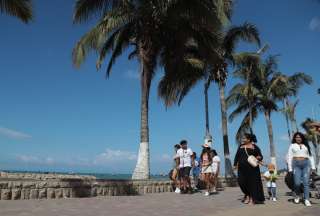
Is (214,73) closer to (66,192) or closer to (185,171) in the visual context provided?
(185,171)

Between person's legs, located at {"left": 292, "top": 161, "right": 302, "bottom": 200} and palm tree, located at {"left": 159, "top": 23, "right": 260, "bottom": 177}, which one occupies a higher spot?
palm tree, located at {"left": 159, "top": 23, "right": 260, "bottom": 177}

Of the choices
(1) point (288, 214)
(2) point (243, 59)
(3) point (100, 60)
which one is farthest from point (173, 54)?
(1) point (288, 214)

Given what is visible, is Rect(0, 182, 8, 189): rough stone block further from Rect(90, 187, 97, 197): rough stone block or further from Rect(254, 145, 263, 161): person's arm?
Rect(254, 145, 263, 161): person's arm

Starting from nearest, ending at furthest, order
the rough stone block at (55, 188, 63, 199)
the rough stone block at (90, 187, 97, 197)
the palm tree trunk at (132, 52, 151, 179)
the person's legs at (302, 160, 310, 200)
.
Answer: the person's legs at (302, 160, 310, 200) → the rough stone block at (55, 188, 63, 199) → the rough stone block at (90, 187, 97, 197) → the palm tree trunk at (132, 52, 151, 179)

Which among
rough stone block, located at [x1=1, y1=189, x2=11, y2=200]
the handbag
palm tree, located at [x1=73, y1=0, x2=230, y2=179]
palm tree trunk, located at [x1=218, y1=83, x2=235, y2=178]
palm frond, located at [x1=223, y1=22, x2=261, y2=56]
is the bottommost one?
rough stone block, located at [x1=1, y1=189, x2=11, y2=200]

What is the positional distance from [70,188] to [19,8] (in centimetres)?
589

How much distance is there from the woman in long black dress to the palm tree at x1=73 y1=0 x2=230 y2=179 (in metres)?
5.81

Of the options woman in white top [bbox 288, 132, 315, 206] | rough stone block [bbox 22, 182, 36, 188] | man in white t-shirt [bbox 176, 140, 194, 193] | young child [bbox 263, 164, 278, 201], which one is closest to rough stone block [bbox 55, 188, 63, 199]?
rough stone block [bbox 22, 182, 36, 188]

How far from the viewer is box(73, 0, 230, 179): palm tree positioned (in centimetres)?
1644

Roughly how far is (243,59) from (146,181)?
1512 cm

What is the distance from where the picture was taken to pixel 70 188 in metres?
11.4

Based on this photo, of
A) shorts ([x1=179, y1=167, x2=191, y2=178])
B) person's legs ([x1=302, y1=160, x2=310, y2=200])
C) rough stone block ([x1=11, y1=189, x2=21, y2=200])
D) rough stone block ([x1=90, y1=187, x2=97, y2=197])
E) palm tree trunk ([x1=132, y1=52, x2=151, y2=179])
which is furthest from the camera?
palm tree trunk ([x1=132, y1=52, x2=151, y2=179])

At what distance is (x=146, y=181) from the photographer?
568 inches

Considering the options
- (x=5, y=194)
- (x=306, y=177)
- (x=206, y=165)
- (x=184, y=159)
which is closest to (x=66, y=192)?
(x=5, y=194)
